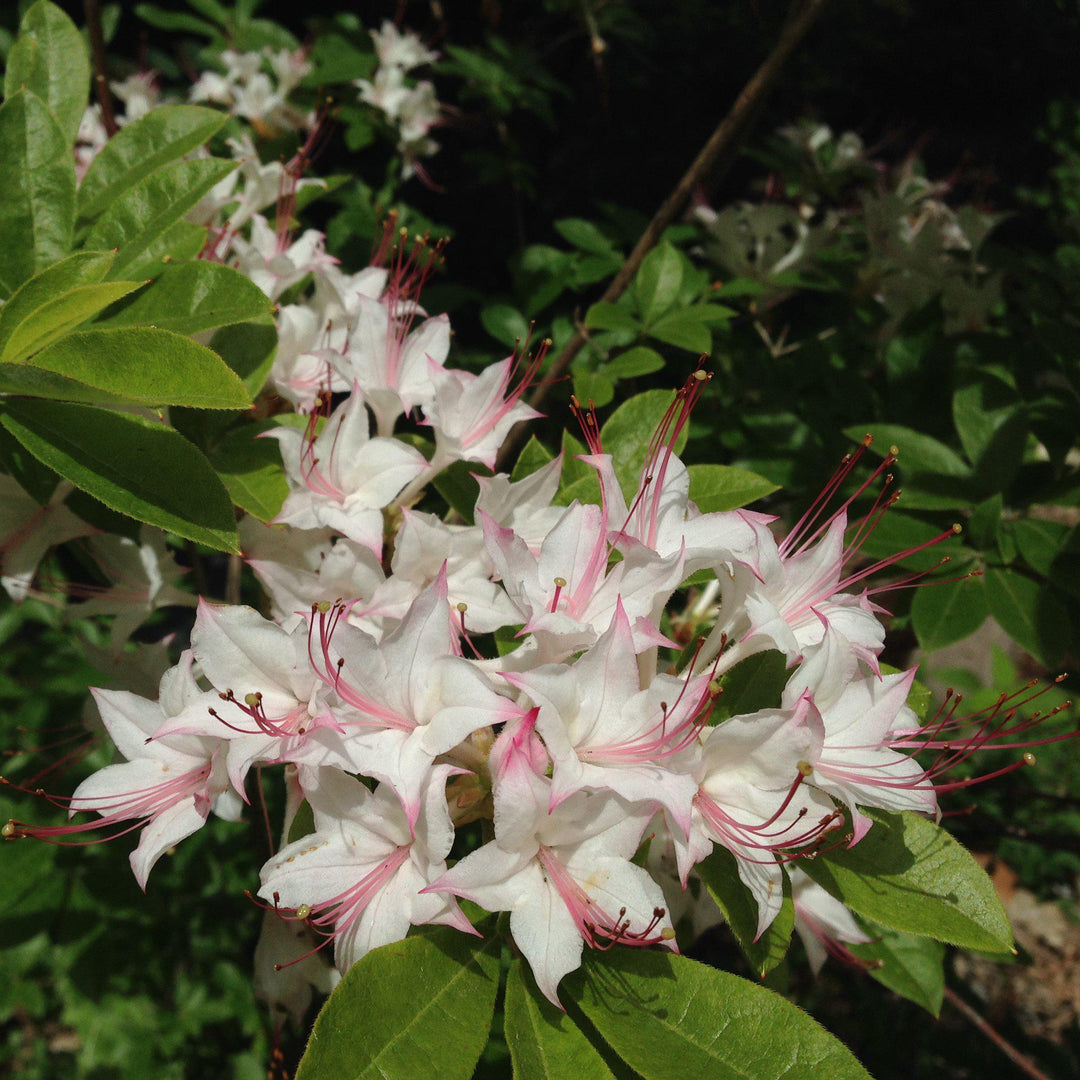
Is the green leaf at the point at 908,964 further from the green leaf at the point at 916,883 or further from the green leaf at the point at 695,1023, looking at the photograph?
the green leaf at the point at 695,1023

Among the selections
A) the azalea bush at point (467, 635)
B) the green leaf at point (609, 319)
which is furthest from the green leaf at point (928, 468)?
the green leaf at point (609, 319)

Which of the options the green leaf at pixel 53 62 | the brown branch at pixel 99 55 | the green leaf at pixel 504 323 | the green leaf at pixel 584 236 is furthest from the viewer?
the green leaf at pixel 584 236

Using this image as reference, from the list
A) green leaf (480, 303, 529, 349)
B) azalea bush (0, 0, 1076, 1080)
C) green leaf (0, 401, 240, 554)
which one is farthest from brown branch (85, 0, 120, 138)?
green leaf (0, 401, 240, 554)

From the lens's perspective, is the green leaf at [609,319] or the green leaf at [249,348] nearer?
the green leaf at [249,348]

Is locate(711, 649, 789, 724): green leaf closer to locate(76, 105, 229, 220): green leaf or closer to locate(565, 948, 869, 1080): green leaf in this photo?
locate(565, 948, 869, 1080): green leaf

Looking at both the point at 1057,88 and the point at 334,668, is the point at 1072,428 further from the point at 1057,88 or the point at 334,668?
the point at 1057,88
